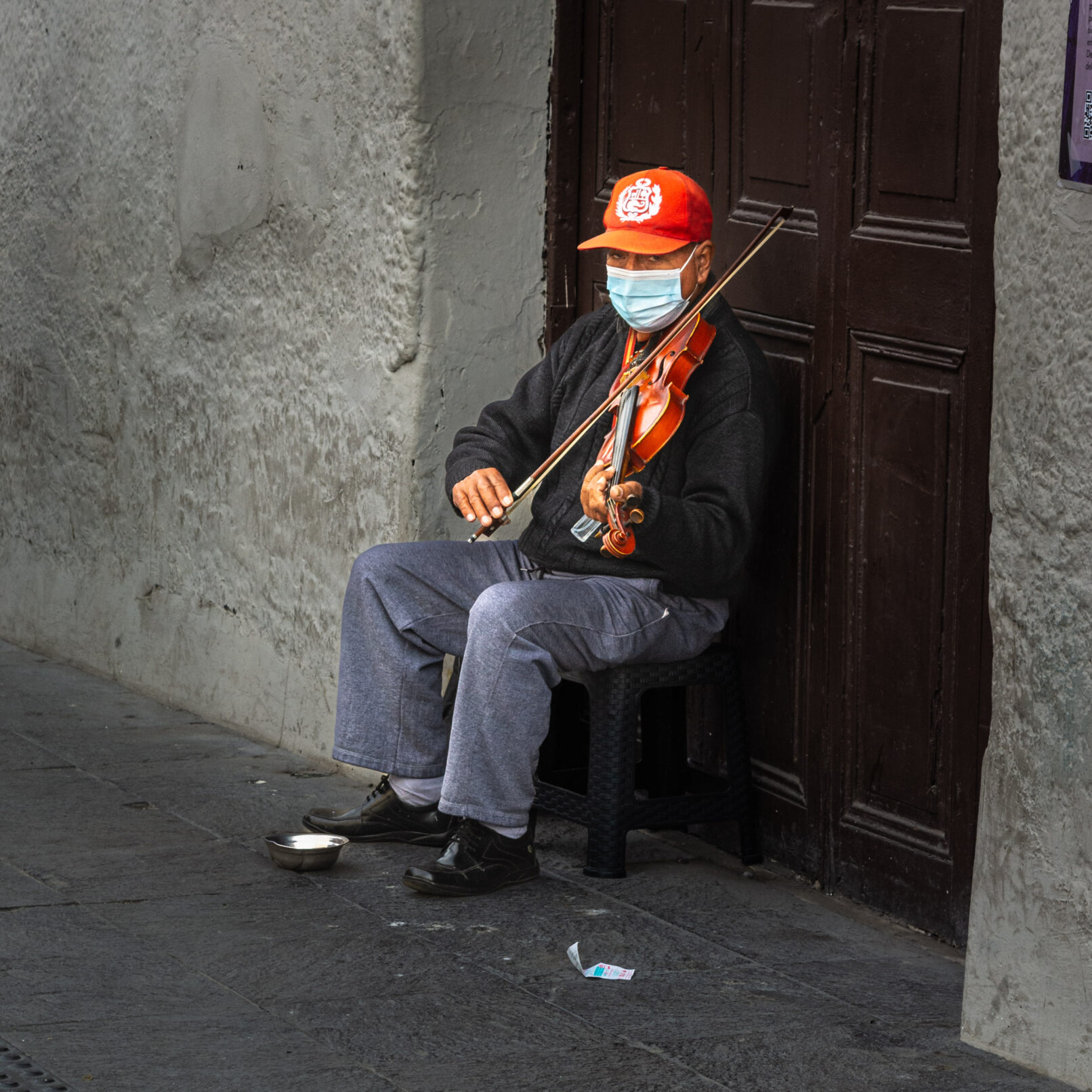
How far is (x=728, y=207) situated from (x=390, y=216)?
90cm

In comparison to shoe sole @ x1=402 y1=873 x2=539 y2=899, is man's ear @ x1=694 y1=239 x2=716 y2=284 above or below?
above

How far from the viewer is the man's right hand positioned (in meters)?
4.17

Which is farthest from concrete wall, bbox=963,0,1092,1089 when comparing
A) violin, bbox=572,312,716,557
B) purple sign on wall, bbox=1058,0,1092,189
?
violin, bbox=572,312,716,557

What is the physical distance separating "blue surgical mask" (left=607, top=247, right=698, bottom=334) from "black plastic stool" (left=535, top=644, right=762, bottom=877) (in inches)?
27.6

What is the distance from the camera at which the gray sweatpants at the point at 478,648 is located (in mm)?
3994

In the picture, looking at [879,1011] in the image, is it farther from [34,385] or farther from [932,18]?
[34,385]

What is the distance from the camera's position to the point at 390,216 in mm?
4828

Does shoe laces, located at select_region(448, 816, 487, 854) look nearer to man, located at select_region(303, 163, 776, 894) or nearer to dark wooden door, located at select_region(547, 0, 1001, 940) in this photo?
man, located at select_region(303, 163, 776, 894)

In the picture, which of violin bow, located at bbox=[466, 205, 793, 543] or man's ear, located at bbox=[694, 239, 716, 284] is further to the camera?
man's ear, located at bbox=[694, 239, 716, 284]

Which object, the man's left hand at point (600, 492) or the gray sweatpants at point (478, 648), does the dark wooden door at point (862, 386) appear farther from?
the man's left hand at point (600, 492)

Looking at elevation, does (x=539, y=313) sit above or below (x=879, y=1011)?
above

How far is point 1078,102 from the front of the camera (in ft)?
9.75

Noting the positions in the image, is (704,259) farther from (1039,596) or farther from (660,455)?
(1039,596)

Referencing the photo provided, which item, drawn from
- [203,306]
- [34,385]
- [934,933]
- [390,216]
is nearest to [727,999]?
[934,933]
